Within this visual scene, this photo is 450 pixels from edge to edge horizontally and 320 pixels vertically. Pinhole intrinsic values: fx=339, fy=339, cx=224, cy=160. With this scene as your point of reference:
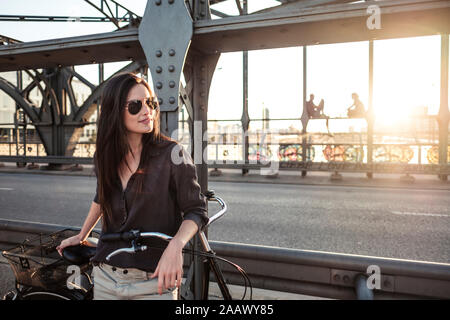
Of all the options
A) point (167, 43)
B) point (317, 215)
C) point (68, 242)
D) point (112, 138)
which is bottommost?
point (317, 215)

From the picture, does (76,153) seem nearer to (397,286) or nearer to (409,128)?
(409,128)

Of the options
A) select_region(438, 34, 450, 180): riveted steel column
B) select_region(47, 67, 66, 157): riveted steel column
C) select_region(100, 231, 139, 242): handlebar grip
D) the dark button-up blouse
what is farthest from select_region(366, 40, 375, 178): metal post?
select_region(100, 231, 139, 242): handlebar grip

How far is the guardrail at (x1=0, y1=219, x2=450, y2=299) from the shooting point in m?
2.10

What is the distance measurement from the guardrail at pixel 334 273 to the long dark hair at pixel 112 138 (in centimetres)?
125

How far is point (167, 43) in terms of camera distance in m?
2.32

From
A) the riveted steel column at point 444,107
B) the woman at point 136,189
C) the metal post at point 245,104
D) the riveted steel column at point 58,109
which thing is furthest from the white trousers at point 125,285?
the riveted steel column at point 58,109

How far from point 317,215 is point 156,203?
5.29 metres

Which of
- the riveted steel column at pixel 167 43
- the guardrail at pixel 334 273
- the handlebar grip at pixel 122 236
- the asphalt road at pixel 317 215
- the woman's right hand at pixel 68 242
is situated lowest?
the asphalt road at pixel 317 215

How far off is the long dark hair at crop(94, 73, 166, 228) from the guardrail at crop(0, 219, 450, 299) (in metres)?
1.25

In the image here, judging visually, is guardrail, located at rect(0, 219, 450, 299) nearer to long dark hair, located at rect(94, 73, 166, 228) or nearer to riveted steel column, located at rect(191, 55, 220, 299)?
riveted steel column, located at rect(191, 55, 220, 299)

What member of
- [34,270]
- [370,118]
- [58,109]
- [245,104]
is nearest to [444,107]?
[370,118]

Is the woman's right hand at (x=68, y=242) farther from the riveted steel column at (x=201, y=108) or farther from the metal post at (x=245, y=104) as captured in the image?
the metal post at (x=245, y=104)

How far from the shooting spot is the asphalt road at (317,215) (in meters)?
4.71

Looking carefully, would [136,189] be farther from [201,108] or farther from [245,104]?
[245,104]
